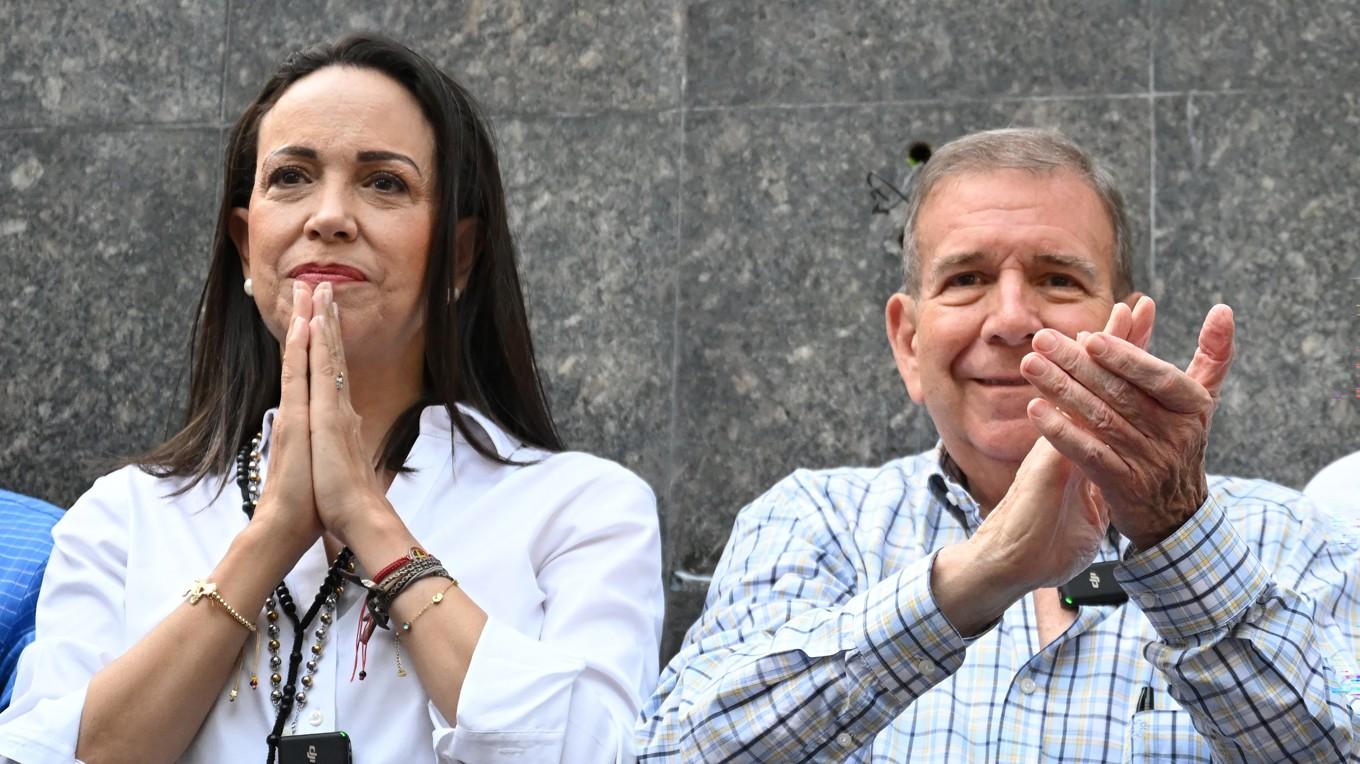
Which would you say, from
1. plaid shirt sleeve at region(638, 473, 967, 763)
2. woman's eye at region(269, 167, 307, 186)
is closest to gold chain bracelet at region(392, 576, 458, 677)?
plaid shirt sleeve at region(638, 473, 967, 763)

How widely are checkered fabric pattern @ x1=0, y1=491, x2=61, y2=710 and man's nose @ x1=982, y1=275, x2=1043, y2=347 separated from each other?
1.92 meters

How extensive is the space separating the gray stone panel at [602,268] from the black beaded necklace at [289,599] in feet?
3.30

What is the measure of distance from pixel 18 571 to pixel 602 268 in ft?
4.91

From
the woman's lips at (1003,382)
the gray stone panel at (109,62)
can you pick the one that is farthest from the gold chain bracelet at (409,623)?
the gray stone panel at (109,62)

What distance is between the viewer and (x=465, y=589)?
3109 millimetres

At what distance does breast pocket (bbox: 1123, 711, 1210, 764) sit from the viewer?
2.83 m

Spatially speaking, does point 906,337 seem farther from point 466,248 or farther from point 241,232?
point 241,232

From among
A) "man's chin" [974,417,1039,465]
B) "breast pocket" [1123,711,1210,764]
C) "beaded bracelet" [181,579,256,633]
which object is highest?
"man's chin" [974,417,1039,465]

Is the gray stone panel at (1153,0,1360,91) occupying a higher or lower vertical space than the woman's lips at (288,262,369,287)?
higher

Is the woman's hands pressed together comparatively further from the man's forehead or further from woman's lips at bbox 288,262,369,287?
the man's forehead

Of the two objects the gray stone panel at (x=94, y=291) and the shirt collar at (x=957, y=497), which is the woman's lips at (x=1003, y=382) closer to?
the shirt collar at (x=957, y=497)

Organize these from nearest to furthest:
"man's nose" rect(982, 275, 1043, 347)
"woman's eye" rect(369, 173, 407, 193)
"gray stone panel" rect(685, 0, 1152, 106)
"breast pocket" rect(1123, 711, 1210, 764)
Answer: "breast pocket" rect(1123, 711, 1210, 764) < "man's nose" rect(982, 275, 1043, 347) < "woman's eye" rect(369, 173, 407, 193) < "gray stone panel" rect(685, 0, 1152, 106)

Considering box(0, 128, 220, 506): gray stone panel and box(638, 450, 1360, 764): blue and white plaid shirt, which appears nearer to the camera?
box(638, 450, 1360, 764): blue and white plaid shirt

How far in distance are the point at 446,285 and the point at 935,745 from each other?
4.17 ft
